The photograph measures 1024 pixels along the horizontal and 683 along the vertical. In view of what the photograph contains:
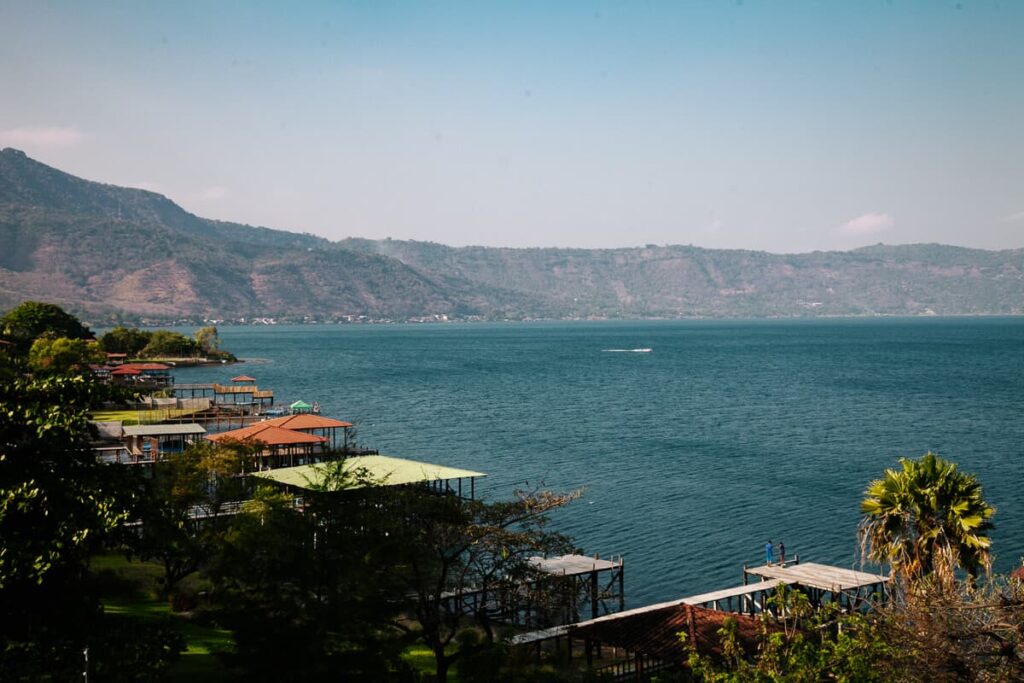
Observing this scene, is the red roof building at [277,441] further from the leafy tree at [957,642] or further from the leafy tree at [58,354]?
the leafy tree at [957,642]

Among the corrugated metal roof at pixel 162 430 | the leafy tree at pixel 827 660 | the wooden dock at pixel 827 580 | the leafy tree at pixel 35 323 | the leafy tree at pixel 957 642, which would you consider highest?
the leafy tree at pixel 35 323

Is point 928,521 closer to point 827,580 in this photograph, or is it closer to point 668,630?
point 668,630

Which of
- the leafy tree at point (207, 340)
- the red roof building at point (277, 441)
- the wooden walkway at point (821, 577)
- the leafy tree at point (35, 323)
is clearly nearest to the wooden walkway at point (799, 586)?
the wooden walkway at point (821, 577)

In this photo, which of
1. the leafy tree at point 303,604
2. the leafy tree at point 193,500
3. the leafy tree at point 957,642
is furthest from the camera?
the leafy tree at point 193,500

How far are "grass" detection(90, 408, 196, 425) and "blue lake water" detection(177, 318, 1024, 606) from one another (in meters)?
13.9

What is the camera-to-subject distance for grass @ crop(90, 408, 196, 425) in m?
61.4

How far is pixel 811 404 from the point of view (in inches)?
3482

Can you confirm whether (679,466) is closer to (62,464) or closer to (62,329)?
(62,464)

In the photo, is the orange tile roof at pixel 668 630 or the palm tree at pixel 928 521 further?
the orange tile roof at pixel 668 630

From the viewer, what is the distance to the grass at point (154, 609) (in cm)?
1878

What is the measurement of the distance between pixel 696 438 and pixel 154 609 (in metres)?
48.8

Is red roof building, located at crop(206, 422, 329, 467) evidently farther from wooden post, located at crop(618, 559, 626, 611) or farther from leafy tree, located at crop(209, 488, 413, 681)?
leafy tree, located at crop(209, 488, 413, 681)

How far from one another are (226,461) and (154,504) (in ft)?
70.6

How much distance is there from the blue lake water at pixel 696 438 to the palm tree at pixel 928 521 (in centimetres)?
1091
